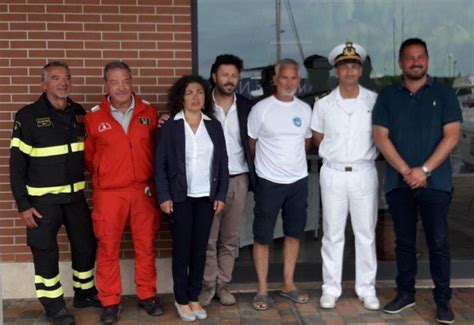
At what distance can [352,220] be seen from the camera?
15.4ft

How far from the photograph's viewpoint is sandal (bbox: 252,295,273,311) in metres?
4.74

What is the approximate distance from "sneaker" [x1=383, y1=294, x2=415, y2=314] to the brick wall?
2411 millimetres

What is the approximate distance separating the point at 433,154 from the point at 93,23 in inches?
112

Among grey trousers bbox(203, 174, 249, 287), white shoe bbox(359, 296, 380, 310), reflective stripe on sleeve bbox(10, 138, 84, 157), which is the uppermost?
reflective stripe on sleeve bbox(10, 138, 84, 157)

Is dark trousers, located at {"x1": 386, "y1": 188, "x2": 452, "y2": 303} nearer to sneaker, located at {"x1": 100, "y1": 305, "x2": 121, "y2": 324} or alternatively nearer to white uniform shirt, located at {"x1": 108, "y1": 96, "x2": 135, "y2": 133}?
white uniform shirt, located at {"x1": 108, "y1": 96, "x2": 135, "y2": 133}

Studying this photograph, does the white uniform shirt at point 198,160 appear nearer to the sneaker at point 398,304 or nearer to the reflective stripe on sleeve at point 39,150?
the reflective stripe on sleeve at point 39,150

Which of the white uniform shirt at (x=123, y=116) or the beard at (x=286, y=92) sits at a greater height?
the beard at (x=286, y=92)

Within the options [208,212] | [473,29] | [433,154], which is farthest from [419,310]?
[473,29]

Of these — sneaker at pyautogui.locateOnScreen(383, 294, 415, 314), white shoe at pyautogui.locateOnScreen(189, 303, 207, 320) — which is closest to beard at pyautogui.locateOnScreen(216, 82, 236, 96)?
white shoe at pyautogui.locateOnScreen(189, 303, 207, 320)

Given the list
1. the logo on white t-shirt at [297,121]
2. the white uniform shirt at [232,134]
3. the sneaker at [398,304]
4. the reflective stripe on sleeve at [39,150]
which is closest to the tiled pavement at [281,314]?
the sneaker at [398,304]

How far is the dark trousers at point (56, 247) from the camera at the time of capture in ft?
14.3

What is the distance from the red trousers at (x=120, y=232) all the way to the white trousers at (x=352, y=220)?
4.37 feet

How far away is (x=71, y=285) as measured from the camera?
508 cm

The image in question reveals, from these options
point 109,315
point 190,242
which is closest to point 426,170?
point 190,242
